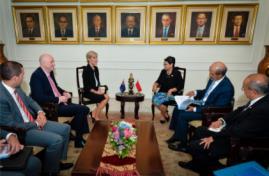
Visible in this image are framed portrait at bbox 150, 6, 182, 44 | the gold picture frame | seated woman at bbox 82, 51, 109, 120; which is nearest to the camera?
seated woman at bbox 82, 51, 109, 120

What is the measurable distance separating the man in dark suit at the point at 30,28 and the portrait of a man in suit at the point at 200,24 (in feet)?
12.6

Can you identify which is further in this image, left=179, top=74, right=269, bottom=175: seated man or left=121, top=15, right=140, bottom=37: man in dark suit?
left=121, top=15, right=140, bottom=37: man in dark suit

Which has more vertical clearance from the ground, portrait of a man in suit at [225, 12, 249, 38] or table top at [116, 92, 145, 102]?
portrait of a man in suit at [225, 12, 249, 38]

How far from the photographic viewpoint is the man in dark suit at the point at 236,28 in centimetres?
462

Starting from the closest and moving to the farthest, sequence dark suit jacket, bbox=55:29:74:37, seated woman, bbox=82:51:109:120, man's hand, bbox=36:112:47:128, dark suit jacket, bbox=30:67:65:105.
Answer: man's hand, bbox=36:112:47:128 → dark suit jacket, bbox=30:67:65:105 → seated woman, bbox=82:51:109:120 → dark suit jacket, bbox=55:29:74:37

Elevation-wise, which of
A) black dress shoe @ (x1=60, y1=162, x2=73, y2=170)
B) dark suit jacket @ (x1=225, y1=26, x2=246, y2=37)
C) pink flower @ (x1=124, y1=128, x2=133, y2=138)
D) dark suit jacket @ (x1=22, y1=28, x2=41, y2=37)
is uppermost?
dark suit jacket @ (x1=225, y1=26, x2=246, y2=37)

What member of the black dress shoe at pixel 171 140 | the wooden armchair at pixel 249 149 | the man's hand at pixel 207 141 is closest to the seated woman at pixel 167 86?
the black dress shoe at pixel 171 140

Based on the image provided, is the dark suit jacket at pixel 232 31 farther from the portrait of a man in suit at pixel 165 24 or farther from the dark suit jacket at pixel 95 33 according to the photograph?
the dark suit jacket at pixel 95 33

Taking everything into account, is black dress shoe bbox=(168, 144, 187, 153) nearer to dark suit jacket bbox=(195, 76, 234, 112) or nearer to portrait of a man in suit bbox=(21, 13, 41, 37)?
dark suit jacket bbox=(195, 76, 234, 112)

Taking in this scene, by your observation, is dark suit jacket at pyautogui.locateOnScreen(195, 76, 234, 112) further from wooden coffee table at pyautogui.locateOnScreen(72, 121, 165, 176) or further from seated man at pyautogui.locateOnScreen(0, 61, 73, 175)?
seated man at pyautogui.locateOnScreen(0, 61, 73, 175)

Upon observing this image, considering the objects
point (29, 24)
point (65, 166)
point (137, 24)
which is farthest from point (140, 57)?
point (65, 166)

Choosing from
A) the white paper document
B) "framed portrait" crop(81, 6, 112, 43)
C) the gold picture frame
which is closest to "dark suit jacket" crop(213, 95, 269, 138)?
the white paper document

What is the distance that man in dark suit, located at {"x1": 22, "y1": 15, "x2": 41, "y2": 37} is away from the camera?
4.86 metres

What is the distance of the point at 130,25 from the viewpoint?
4.78 meters
